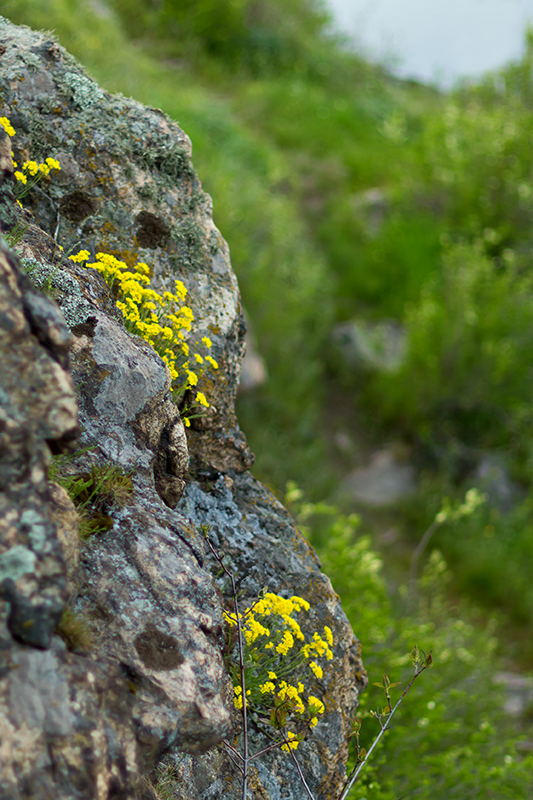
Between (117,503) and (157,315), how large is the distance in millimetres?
902

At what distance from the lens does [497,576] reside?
6430 millimetres

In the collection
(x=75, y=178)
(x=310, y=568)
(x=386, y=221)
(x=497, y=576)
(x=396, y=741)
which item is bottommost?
(x=396, y=741)

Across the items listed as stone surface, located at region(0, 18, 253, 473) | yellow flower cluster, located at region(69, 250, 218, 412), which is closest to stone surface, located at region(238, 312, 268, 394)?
stone surface, located at region(0, 18, 253, 473)

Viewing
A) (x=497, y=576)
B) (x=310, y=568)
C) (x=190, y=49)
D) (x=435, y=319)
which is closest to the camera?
(x=310, y=568)

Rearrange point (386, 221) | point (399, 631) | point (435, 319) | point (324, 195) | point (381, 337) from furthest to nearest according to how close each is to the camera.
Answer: point (324, 195), point (386, 221), point (381, 337), point (435, 319), point (399, 631)

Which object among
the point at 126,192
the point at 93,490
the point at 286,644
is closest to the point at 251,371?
the point at 126,192

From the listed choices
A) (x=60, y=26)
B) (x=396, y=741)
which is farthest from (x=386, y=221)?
(x=396, y=741)

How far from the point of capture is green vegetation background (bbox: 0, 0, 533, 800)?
154 inches

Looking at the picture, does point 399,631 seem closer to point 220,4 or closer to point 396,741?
point 396,741

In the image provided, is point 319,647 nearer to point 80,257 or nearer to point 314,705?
point 314,705

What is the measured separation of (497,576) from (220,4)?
14.3 meters

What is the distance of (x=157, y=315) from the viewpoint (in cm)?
233

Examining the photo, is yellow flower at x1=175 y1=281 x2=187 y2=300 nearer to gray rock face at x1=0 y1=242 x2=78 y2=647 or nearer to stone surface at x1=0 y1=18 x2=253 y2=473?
stone surface at x1=0 y1=18 x2=253 y2=473

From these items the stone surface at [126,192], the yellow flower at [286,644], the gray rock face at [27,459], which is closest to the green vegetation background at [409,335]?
the yellow flower at [286,644]
